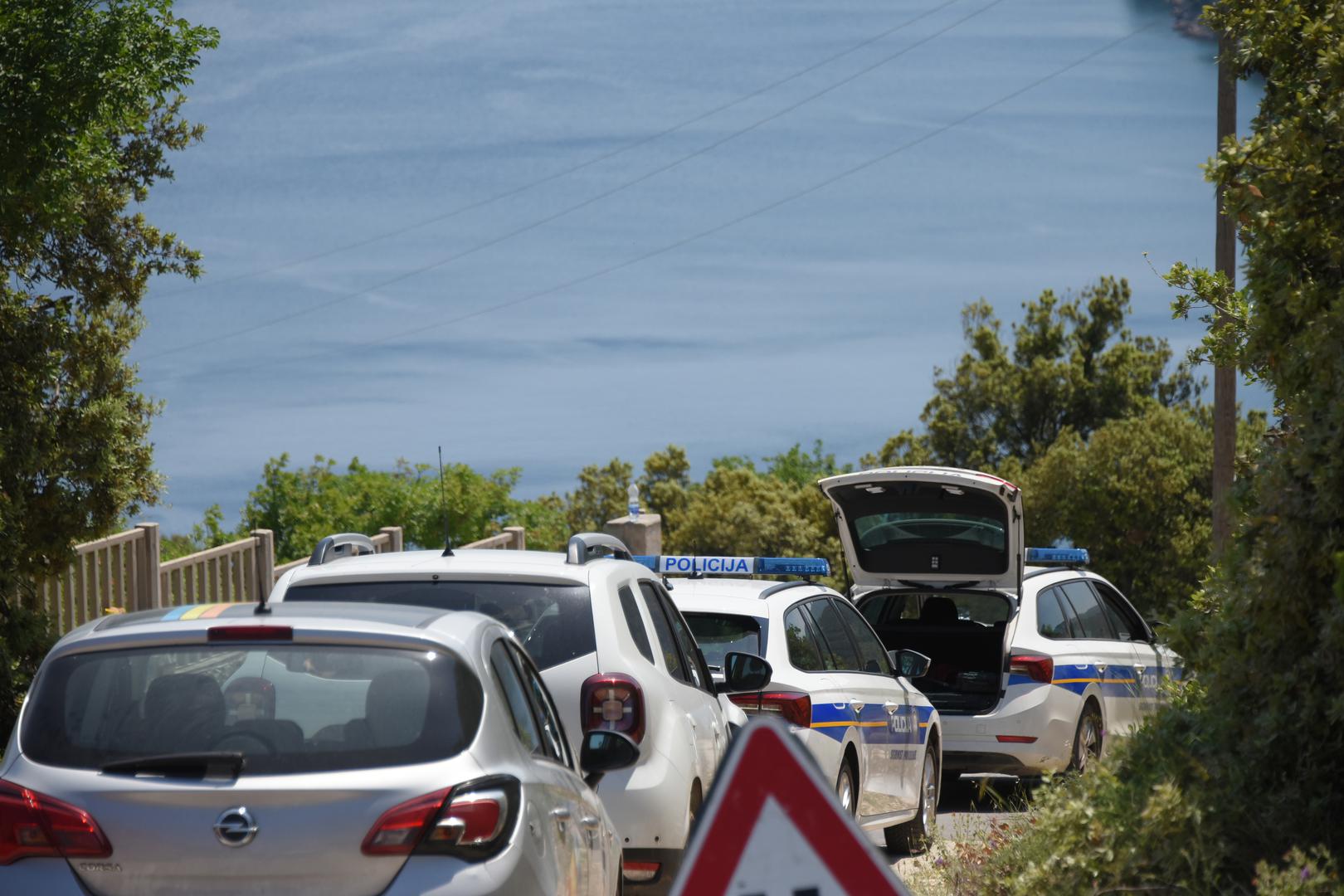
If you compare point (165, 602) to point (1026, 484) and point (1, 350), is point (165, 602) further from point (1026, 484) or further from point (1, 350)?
point (1026, 484)

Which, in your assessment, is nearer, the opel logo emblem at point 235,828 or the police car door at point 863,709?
the opel logo emblem at point 235,828

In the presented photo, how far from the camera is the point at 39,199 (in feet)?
41.1

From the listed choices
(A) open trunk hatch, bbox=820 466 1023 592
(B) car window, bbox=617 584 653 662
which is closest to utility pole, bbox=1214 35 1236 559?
(A) open trunk hatch, bbox=820 466 1023 592

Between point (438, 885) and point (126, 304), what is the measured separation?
15937mm

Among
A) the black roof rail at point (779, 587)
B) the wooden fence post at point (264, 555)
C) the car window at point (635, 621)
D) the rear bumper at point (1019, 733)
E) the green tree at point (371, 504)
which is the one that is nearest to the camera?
the car window at point (635, 621)

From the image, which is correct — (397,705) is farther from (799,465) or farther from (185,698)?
(799,465)

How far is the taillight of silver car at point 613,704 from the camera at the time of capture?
6547 mm

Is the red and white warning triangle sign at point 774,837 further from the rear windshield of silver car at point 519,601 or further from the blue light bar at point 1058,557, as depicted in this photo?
the blue light bar at point 1058,557

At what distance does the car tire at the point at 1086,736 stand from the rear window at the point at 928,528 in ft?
4.48

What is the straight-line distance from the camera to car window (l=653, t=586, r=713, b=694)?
7719 mm

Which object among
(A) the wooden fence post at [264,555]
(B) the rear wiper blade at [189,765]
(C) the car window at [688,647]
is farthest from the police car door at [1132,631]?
(A) the wooden fence post at [264,555]

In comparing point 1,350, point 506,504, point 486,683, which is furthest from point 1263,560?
point 506,504

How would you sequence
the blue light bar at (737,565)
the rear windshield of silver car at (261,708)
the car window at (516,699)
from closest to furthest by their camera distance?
the rear windshield of silver car at (261,708) → the car window at (516,699) → the blue light bar at (737,565)

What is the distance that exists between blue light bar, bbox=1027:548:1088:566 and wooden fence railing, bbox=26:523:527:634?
6.72 meters
